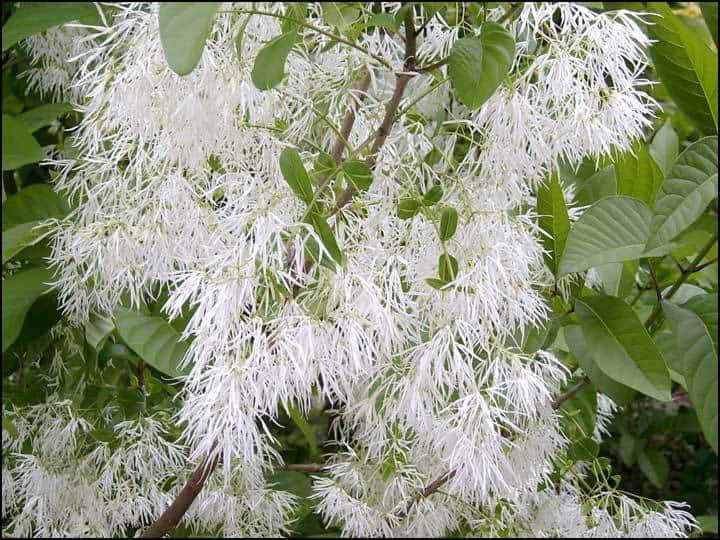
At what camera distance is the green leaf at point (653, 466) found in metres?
1.85

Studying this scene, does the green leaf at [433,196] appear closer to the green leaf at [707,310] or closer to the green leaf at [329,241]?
the green leaf at [329,241]

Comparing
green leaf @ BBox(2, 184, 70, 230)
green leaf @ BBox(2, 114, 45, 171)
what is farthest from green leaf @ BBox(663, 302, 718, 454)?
green leaf @ BBox(2, 184, 70, 230)

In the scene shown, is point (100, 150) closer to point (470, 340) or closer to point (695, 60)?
point (470, 340)

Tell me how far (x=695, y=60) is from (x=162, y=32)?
572 mm

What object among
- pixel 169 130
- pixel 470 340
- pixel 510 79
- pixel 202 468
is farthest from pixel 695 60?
pixel 202 468

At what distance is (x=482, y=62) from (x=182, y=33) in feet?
0.95

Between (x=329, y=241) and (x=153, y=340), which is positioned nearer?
(x=329, y=241)

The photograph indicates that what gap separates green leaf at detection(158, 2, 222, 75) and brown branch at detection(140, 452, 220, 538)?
446 millimetres

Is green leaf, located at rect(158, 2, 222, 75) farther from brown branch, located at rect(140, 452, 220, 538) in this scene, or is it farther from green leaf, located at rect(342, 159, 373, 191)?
brown branch, located at rect(140, 452, 220, 538)

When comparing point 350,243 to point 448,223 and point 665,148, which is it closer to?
point 448,223

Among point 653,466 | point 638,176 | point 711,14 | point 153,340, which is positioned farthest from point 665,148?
point 653,466

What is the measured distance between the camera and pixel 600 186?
101 centimetres

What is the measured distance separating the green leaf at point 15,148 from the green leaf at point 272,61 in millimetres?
214

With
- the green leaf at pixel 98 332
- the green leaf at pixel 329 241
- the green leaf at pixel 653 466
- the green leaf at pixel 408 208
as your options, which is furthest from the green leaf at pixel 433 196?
the green leaf at pixel 653 466
